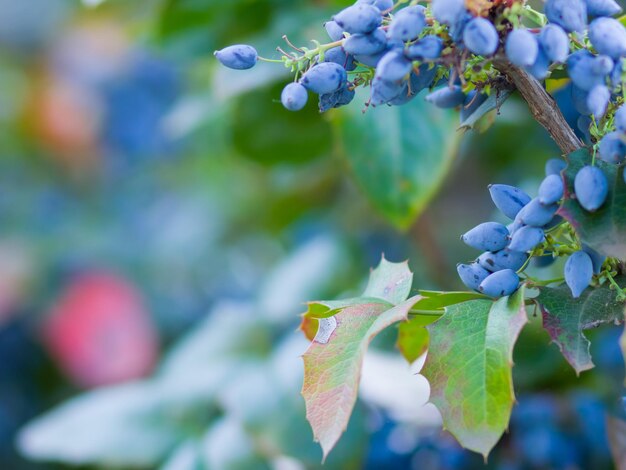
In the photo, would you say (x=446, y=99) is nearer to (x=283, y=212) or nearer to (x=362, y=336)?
(x=362, y=336)

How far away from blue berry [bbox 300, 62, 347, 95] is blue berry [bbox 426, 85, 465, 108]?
0.06 meters

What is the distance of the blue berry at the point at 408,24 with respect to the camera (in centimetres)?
33

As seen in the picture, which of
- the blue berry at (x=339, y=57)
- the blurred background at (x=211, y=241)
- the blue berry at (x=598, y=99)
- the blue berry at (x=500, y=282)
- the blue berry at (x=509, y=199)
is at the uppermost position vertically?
the blue berry at (x=598, y=99)

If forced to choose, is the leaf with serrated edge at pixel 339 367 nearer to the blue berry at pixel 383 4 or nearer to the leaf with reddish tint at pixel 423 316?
the leaf with reddish tint at pixel 423 316

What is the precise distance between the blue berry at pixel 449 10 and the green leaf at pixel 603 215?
0.28 feet

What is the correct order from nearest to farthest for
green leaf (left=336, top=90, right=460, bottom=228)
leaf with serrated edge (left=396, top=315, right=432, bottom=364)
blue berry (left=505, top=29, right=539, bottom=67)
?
A: blue berry (left=505, top=29, right=539, bottom=67), leaf with serrated edge (left=396, top=315, right=432, bottom=364), green leaf (left=336, top=90, right=460, bottom=228)

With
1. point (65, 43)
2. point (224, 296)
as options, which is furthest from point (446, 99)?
point (65, 43)

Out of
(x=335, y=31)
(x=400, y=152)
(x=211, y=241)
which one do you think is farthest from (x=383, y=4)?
(x=211, y=241)

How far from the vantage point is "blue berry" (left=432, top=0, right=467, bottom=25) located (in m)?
0.32

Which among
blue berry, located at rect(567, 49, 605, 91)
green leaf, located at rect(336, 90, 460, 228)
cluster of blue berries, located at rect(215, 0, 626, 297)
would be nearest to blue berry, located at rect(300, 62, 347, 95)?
cluster of blue berries, located at rect(215, 0, 626, 297)

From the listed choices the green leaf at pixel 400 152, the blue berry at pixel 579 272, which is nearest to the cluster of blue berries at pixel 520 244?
the blue berry at pixel 579 272

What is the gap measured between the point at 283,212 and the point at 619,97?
0.90 m

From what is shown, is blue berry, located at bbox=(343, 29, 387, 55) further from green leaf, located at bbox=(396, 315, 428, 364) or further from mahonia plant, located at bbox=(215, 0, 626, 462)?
green leaf, located at bbox=(396, 315, 428, 364)

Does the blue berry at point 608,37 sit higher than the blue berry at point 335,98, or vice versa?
the blue berry at point 608,37
